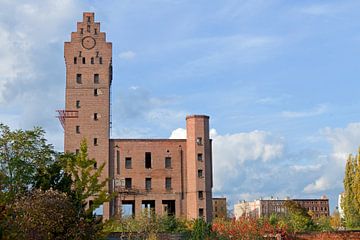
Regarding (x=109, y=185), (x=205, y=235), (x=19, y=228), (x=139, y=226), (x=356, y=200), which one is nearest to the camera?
(x=19, y=228)

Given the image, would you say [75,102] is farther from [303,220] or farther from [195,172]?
[303,220]

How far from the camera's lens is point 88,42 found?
76.2 m

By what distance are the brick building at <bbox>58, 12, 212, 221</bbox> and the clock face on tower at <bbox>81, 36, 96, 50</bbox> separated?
12 centimetres

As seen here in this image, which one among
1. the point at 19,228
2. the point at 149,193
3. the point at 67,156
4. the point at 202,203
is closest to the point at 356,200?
the point at 202,203

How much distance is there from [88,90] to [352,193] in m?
31.0

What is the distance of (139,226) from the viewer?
47.1 metres

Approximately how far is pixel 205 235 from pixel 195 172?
38.1 metres

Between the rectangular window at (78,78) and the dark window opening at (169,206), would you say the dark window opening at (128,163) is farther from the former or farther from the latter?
the rectangular window at (78,78)

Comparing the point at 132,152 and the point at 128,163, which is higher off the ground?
the point at 132,152

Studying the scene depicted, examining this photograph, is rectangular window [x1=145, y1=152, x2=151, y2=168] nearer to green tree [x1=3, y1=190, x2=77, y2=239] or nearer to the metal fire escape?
the metal fire escape

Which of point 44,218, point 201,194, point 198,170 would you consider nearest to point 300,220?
point 201,194

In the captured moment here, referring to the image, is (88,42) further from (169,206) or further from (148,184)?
(169,206)

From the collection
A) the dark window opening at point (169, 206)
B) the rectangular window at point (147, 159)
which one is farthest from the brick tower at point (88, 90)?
the dark window opening at point (169, 206)

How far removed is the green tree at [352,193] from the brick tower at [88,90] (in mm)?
25512
